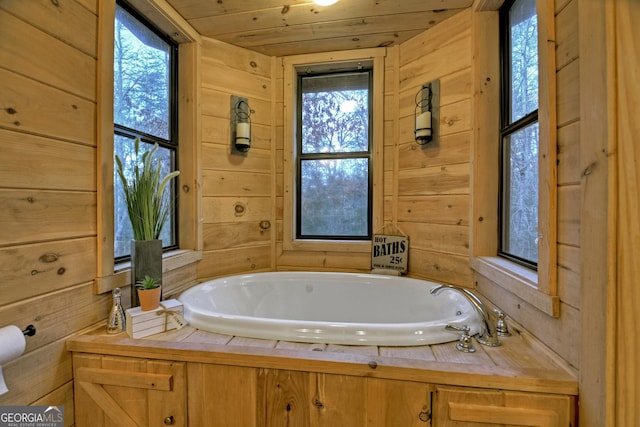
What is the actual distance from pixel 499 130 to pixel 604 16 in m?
0.89

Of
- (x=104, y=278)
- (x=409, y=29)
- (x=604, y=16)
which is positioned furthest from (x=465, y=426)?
(x=409, y=29)

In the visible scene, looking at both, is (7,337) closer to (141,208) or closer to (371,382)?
(141,208)

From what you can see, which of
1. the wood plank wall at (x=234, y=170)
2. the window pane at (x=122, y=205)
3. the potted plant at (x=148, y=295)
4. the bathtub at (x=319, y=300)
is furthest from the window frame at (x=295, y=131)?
the potted plant at (x=148, y=295)

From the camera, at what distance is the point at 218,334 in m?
1.15

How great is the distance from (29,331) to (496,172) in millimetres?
2108

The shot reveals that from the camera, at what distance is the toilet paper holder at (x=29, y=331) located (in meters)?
0.94

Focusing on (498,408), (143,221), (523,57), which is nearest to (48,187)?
(143,221)

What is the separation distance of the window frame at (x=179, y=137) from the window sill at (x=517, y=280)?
1.66 meters

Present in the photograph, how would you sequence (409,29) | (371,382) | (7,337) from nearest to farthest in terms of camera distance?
(7,337), (371,382), (409,29)

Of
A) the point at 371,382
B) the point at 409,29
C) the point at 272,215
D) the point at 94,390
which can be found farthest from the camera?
the point at 272,215

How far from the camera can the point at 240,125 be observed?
80.4 inches

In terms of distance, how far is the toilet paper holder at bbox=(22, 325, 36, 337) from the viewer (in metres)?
0.94

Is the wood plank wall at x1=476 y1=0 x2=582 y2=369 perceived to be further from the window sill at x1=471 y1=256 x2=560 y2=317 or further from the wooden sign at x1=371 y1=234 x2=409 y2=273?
the wooden sign at x1=371 y1=234 x2=409 y2=273

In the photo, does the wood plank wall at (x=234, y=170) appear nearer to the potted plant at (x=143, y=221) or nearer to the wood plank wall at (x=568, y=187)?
the potted plant at (x=143, y=221)
